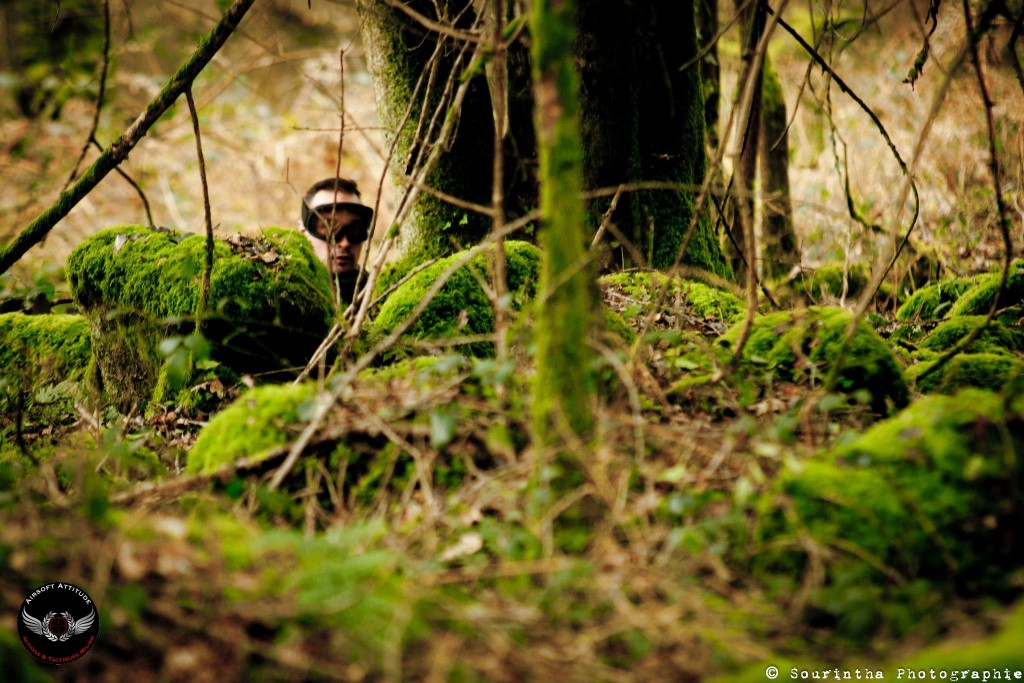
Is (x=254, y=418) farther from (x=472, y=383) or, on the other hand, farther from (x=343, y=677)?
(x=343, y=677)

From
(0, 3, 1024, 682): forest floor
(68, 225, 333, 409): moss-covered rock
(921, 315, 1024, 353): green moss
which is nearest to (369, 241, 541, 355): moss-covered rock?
(68, 225, 333, 409): moss-covered rock

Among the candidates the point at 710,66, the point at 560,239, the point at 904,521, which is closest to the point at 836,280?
the point at 710,66

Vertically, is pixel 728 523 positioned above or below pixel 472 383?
below

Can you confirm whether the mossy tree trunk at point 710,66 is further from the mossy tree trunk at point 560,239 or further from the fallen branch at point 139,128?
the mossy tree trunk at point 560,239

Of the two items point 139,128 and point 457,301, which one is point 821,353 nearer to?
point 457,301

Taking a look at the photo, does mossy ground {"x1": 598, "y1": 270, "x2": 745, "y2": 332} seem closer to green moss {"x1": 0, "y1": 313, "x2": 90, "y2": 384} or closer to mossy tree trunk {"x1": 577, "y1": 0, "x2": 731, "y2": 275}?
mossy tree trunk {"x1": 577, "y1": 0, "x2": 731, "y2": 275}

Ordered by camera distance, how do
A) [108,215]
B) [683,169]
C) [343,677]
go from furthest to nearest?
[108,215], [683,169], [343,677]

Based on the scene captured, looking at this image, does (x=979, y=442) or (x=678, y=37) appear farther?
(x=678, y=37)

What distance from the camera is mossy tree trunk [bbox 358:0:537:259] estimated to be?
15.8ft

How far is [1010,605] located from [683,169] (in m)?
3.82

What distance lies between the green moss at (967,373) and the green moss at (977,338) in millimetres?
642

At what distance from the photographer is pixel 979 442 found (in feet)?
6.89

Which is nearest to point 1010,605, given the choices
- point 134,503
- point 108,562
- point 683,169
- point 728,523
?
point 728,523

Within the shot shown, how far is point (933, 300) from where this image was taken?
16.6 feet
